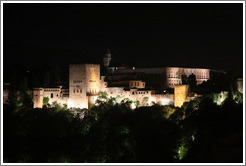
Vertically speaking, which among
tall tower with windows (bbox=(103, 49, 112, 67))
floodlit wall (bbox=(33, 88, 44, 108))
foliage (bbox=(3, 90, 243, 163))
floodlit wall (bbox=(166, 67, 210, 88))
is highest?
tall tower with windows (bbox=(103, 49, 112, 67))

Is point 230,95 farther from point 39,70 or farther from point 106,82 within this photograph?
point 39,70

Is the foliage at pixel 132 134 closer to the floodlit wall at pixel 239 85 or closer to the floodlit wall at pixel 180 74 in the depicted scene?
the floodlit wall at pixel 239 85

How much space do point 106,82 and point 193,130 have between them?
57.5ft

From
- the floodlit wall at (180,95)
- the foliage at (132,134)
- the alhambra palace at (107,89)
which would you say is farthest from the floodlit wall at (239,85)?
the floodlit wall at (180,95)

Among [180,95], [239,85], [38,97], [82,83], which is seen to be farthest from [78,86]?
[239,85]

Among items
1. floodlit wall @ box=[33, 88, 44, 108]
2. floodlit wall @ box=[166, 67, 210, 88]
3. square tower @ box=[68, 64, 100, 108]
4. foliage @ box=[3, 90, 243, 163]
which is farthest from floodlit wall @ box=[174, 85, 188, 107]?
floodlit wall @ box=[33, 88, 44, 108]

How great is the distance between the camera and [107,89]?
4781 centimetres

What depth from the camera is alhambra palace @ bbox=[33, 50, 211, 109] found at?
4441 cm

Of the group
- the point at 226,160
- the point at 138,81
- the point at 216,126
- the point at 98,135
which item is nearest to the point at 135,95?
the point at 138,81

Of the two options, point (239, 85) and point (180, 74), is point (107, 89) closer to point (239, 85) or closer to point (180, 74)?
point (180, 74)

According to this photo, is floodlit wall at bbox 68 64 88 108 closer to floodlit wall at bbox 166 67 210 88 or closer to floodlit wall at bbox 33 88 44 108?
floodlit wall at bbox 33 88 44 108

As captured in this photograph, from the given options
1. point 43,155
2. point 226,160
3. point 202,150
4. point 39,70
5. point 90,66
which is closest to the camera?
point 226,160

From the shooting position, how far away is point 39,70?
59656 millimetres

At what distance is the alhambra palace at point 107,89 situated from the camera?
4441 cm
